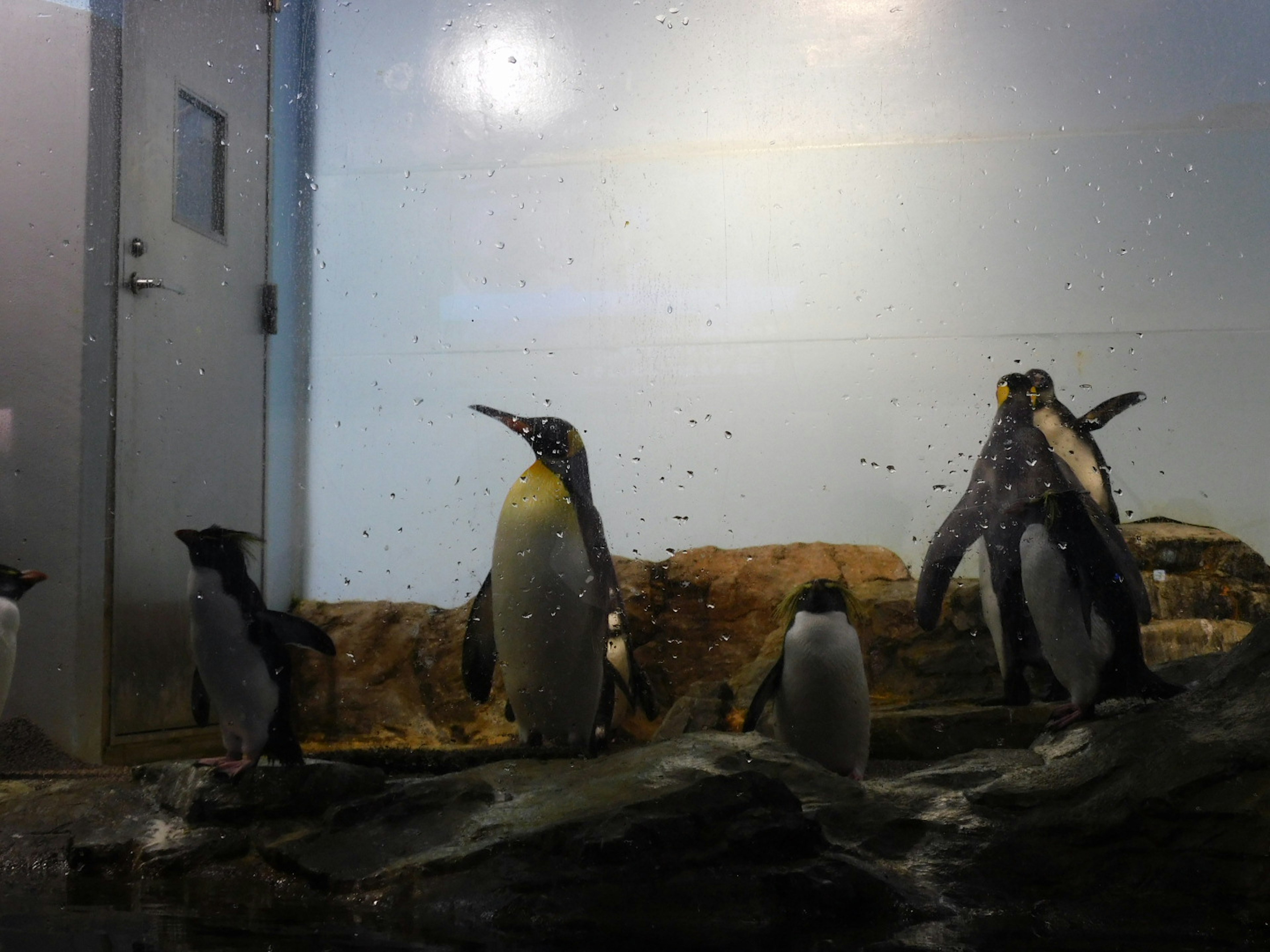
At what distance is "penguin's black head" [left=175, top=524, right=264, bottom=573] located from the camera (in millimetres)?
2010

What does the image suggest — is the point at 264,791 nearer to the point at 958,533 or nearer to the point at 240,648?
the point at 240,648

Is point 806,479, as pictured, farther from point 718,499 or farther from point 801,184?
point 801,184

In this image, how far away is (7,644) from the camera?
7.47ft

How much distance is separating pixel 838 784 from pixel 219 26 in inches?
85.1

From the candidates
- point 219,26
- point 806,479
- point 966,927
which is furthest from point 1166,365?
point 219,26

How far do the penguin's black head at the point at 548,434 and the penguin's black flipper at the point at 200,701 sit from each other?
807 mm

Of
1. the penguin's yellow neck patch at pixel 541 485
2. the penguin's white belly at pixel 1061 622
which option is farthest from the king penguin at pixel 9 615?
the penguin's white belly at pixel 1061 622

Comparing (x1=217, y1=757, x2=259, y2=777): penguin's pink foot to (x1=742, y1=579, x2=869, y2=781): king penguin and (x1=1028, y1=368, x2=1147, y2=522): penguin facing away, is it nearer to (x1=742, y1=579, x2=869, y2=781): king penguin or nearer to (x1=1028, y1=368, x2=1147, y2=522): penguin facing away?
(x1=742, y1=579, x2=869, y2=781): king penguin

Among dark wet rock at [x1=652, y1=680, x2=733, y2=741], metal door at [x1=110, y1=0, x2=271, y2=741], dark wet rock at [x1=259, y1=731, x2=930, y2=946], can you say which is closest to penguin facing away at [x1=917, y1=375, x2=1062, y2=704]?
dark wet rock at [x1=652, y1=680, x2=733, y2=741]

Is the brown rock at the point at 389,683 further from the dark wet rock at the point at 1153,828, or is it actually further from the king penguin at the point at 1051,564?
the dark wet rock at the point at 1153,828

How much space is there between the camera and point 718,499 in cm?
209

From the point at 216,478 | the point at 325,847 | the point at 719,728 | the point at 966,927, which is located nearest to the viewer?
the point at 966,927

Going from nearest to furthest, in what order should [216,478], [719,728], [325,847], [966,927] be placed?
[966,927], [325,847], [719,728], [216,478]

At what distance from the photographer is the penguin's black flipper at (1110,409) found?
2084 millimetres
